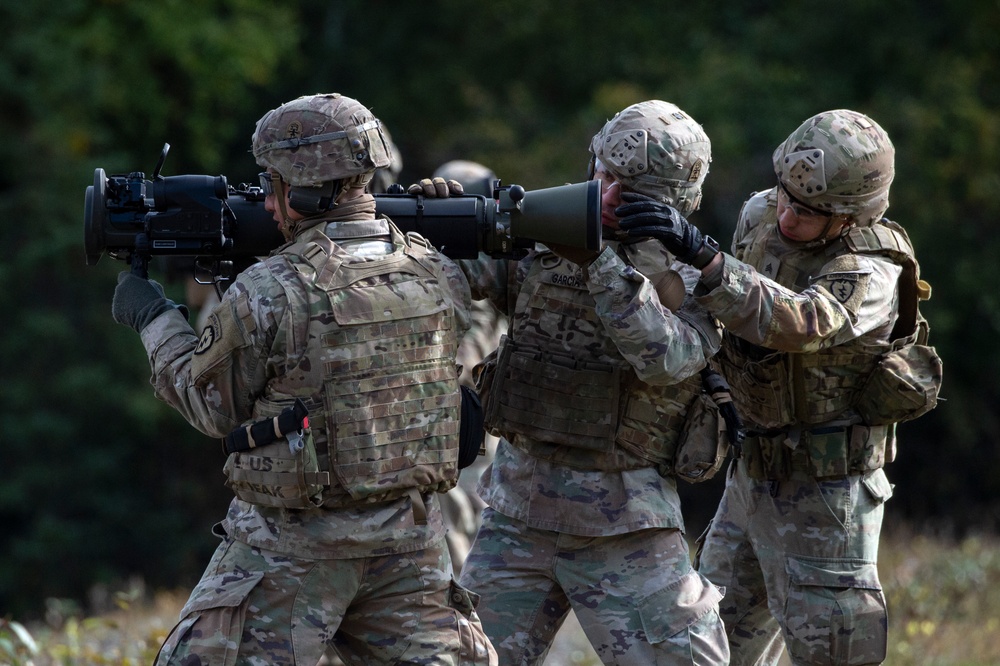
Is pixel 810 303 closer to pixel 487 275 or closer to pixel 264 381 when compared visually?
pixel 487 275

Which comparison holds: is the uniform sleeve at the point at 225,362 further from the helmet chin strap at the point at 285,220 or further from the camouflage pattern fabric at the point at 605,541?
the camouflage pattern fabric at the point at 605,541

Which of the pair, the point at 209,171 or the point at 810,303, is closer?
the point at 810,303

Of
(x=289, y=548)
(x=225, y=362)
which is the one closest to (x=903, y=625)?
(x=289, y=548)

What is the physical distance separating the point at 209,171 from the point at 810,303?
15.3 m

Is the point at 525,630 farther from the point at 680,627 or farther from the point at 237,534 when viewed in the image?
the point at 237,534

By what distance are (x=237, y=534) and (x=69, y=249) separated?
1382cm

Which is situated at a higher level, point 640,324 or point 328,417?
point 640,324

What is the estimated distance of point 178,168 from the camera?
1853 centimetres

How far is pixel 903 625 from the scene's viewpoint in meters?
7.66

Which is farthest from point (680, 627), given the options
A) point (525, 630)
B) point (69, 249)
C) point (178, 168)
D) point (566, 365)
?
point (178, 168)

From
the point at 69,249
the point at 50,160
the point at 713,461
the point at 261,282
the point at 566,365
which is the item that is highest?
the point at 261,282

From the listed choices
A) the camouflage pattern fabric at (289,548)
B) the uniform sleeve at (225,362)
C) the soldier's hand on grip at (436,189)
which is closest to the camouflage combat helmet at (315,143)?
the camouflage pattern fabric at (289,548)

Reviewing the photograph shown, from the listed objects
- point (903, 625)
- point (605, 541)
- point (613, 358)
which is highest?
point (613, 358)

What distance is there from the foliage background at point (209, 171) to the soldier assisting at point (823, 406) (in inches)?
380
